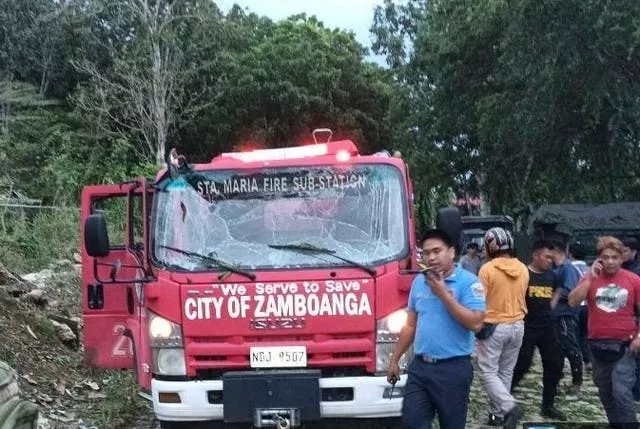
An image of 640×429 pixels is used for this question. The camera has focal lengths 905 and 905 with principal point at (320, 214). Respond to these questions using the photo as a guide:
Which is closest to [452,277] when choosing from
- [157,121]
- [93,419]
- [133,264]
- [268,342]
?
[268,342]

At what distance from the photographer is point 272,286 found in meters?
6.50

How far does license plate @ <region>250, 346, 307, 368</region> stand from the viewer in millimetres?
6492

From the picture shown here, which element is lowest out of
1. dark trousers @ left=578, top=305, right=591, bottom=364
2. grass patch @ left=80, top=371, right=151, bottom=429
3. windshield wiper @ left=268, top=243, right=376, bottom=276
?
grass patch @ left=80, top=371, right=151, bottom=429

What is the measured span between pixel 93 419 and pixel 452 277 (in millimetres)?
4266

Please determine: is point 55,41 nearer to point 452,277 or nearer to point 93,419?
point 93,419

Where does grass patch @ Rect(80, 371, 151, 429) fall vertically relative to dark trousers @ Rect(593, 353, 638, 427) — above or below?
below

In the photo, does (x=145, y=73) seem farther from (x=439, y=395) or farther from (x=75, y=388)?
(x=439, y=395)

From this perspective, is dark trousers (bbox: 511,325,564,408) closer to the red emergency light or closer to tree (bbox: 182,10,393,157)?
the red emergency light

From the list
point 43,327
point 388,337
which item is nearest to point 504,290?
point 388,337

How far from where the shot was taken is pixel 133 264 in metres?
7.70

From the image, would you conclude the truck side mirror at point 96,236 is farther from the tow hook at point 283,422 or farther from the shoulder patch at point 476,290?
the shoulder patch at point 476,290

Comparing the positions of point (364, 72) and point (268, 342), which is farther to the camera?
point (364, 72)

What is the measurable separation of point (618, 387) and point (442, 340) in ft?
6.50

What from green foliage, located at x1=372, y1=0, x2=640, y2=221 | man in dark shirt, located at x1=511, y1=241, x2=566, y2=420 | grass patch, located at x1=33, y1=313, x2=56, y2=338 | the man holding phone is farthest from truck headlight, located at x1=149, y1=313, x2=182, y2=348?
green foliage, located at x1=372, y1=0, x2=640, y2=221
